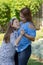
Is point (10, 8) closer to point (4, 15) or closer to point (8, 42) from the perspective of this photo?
point (4, 15)

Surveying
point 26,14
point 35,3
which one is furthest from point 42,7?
point 26,14

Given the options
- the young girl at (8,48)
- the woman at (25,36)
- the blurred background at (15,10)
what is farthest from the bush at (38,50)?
the blurred background at (15,10)

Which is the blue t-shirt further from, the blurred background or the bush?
the blurred background

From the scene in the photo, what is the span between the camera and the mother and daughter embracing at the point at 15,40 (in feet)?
17.2

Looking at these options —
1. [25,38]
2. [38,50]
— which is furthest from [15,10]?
[25,38]

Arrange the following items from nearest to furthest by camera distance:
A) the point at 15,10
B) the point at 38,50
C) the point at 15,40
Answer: the point at 15,40 → the point at 38,50 → the point at 15,10

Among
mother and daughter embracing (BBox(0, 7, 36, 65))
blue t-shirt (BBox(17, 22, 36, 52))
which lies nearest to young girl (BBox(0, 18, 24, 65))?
mother and daughter embracing (BBox(0, 7, 36, 65))

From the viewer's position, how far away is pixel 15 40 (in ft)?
17.0

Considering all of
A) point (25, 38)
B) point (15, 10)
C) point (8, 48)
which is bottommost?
point (15, 10)

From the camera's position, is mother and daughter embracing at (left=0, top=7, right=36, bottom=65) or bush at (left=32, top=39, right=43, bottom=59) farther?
bush at (left=32, top=39, right=43, bottom=59)

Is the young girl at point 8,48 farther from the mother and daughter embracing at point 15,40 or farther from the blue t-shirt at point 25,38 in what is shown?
the blue t-shirt at point 25,38

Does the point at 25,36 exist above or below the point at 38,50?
above

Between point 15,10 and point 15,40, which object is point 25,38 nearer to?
point 15,40

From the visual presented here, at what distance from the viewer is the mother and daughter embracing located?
524 cm
